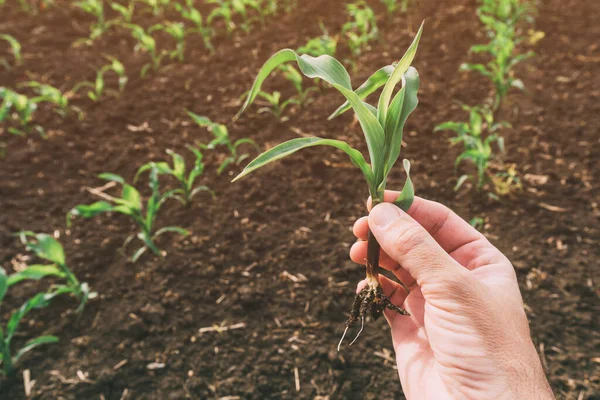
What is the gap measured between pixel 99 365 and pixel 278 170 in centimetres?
146

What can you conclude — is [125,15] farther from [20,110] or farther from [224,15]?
[20,110]

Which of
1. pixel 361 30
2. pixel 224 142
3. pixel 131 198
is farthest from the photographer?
pixel 361 30

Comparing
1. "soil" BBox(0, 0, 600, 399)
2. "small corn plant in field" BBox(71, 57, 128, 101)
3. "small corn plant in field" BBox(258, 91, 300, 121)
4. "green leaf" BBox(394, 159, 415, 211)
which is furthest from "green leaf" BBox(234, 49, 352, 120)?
"small corn plant in field" BBox(71, 57, 128, 101)

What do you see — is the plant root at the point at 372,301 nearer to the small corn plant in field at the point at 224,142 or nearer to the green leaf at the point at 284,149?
the green leaf at the point at 284,149

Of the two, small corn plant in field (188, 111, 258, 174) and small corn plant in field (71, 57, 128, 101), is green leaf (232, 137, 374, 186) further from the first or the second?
small corn plant in field (71, 57, 128, 101)

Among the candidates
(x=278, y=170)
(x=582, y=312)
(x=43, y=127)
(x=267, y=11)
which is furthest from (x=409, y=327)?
(x=267, y=11)

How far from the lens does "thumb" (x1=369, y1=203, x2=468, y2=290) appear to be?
134 centimetres

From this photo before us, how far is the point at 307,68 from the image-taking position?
135 centimetres

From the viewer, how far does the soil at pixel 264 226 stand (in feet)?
7.00

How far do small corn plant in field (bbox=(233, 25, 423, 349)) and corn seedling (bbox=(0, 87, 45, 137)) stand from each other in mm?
2496

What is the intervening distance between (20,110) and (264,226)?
1.94 metres

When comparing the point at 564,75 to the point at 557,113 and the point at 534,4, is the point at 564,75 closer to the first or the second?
the point at 557,113

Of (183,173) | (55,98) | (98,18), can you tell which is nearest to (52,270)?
(183,173)

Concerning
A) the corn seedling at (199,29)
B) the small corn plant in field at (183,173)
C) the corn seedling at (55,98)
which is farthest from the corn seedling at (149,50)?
the small corn plant in field at (183,173)
